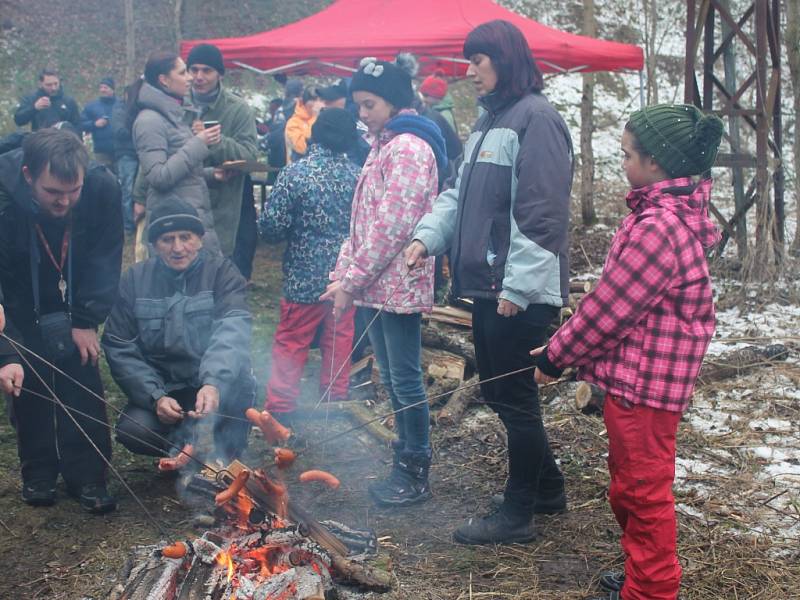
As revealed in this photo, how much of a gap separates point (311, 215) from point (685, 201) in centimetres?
294

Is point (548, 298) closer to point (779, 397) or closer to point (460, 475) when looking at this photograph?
point (460, 475)

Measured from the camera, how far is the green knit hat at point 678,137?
2.94 metres

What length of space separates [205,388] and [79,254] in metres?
0.97

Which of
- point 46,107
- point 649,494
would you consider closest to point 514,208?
point 649,494

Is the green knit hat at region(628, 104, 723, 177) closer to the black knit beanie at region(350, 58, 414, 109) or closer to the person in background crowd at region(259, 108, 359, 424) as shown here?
the black knit beanie at region(350, 58, 414, 109)

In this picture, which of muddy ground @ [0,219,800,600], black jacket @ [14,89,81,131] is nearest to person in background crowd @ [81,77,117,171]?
black jacket @ [14,89,81,131]

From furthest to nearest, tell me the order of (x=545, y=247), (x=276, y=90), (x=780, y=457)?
(x=276, y=90)
(x=780, y=457)
(x=545, y=247)

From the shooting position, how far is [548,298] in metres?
3.52

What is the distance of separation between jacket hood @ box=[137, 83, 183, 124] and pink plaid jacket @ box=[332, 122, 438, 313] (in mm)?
2469

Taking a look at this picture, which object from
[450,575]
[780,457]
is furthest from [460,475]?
[780,457]

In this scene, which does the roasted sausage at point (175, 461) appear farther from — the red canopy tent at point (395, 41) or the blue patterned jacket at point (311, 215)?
the red canopy tent at point (395, 41)

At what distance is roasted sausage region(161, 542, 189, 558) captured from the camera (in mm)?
3139

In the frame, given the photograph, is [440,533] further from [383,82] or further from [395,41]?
[395,41]

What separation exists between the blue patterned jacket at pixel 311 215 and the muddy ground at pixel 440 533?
1.12m
